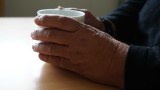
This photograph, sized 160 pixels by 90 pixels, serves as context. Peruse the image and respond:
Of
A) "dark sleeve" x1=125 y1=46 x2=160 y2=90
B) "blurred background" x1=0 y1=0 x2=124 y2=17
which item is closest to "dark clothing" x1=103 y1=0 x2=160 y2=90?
"dark sleeve" x1=125 y1=46 x2=160 y2=90

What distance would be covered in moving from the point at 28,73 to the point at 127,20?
456 millimetres

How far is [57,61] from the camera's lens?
60 centimetres

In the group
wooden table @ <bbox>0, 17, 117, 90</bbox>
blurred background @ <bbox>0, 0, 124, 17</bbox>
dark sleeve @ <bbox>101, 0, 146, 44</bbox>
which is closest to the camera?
wooden table @ <bbox>0, 17, 117, 90</bbox>

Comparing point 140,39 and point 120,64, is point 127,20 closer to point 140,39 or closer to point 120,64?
point 140,39

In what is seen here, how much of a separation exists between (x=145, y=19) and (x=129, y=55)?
0.28 m

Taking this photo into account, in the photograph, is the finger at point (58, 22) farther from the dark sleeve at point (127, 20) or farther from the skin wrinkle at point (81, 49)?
the dark sleeve at point (127, 20)

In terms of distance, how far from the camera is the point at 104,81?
0.57 metres

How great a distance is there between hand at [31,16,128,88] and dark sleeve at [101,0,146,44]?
1.00 feet

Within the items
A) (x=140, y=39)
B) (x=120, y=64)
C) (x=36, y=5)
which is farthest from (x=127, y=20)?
(x=36, y=5)

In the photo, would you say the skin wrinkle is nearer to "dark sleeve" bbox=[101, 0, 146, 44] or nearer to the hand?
the hand

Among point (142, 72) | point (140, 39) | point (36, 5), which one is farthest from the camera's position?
point (36, 5)

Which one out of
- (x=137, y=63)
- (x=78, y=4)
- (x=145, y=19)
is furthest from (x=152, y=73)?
(x=78, y=4)

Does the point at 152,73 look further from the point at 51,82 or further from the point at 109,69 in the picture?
the point at 51,82

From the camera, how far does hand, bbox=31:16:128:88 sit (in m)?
0.58
